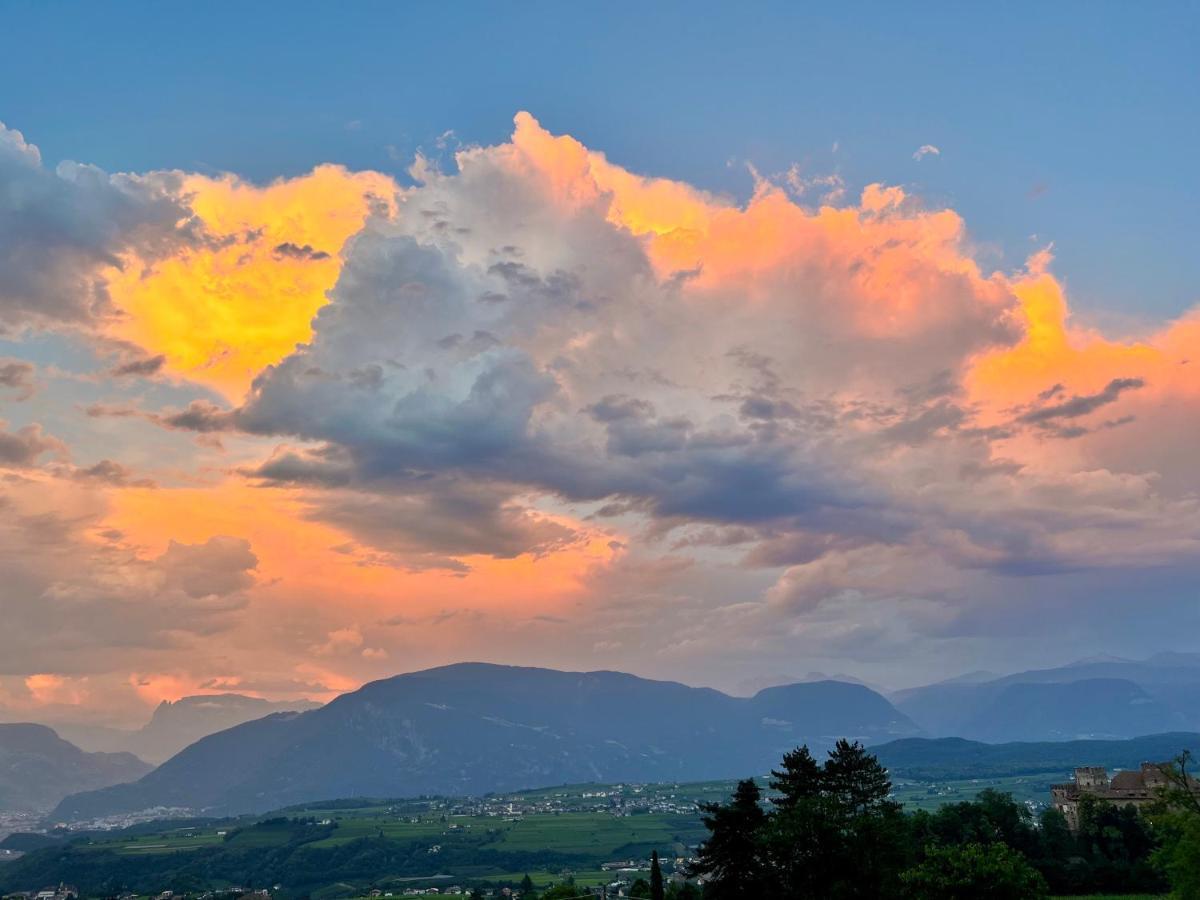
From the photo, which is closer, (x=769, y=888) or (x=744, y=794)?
(x=769, y=888)

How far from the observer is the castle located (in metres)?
154

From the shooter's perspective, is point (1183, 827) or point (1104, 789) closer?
point (1183, 827)

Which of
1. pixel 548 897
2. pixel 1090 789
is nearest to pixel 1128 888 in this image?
pixel 1090 789

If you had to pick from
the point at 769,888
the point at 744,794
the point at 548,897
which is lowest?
the point at 548,897

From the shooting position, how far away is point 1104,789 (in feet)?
543

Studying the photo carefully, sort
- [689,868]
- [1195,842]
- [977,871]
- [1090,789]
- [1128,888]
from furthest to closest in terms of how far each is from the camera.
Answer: [1090,789] → [1128,888] → [689,868] → [1195,842] → [977,871]

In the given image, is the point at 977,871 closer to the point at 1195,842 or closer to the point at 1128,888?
the point at 1195,842

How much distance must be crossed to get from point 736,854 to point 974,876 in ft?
67.0

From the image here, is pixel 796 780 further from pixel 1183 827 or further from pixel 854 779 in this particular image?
pixel 1183 827

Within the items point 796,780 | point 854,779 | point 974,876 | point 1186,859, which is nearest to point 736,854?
point 796,780

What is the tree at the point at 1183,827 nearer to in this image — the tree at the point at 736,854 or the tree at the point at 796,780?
the tree at the point at 796,780

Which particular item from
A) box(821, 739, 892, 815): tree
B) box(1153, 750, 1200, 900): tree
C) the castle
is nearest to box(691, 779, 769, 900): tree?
box(821, 739, 892, 815): tree

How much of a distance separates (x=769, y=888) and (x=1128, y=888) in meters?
54.6

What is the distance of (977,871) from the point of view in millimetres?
69188
